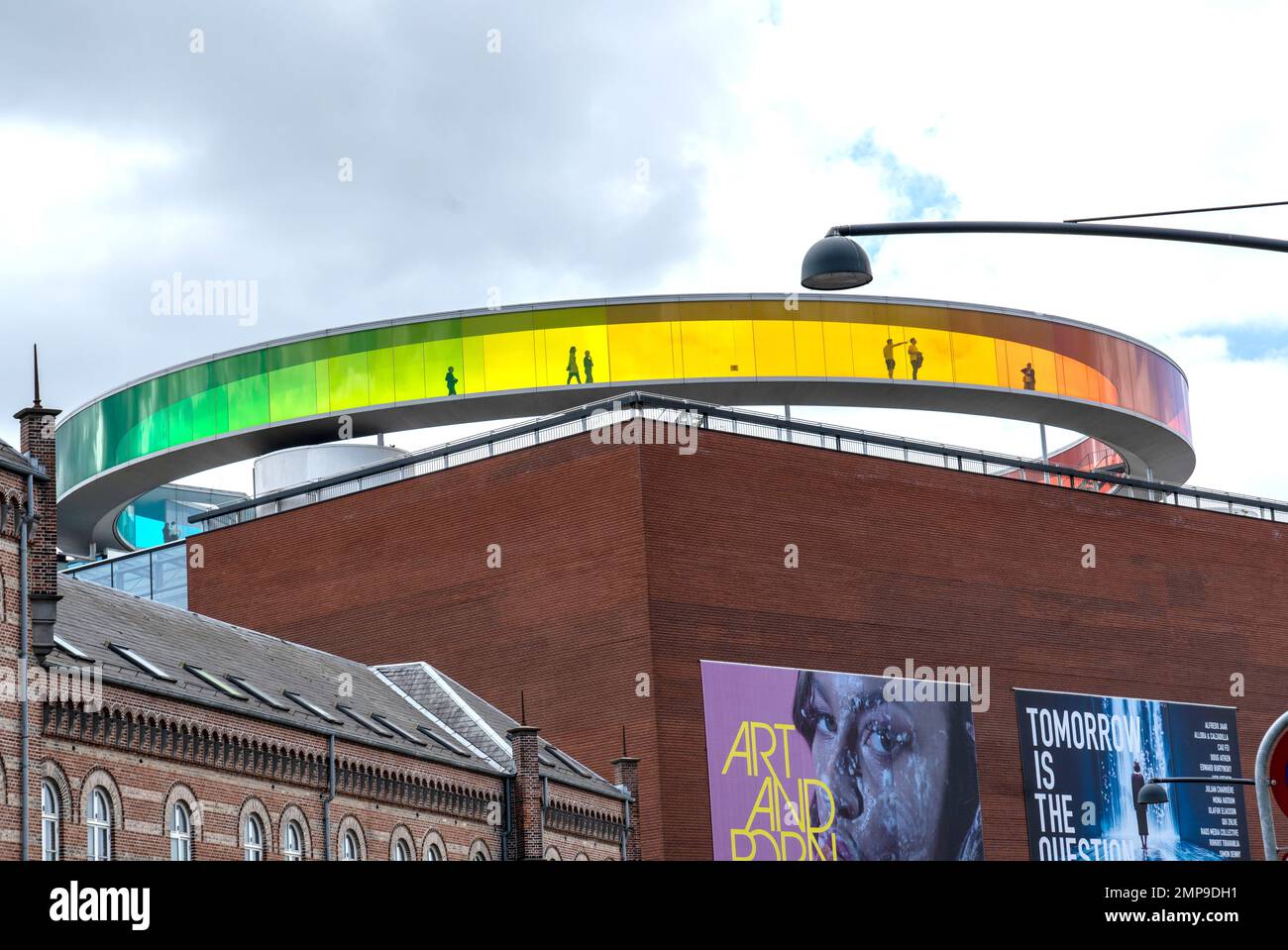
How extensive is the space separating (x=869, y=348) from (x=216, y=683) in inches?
896

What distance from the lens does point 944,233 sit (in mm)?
16156

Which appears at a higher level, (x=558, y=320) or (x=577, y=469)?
(x=558, y=320)

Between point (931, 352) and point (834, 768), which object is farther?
point (931, 352)

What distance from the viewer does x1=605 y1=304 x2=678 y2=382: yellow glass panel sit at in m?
50.8

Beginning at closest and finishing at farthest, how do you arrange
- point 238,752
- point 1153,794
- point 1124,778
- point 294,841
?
point 238,752 → point 1153,794 → point 294,841 → point 1124,778

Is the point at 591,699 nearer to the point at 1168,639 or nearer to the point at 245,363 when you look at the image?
the point at 245,363

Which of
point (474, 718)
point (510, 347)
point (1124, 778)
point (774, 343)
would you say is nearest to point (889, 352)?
point (774, 343)

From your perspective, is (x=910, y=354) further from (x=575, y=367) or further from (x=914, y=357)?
(x=575, y=367)

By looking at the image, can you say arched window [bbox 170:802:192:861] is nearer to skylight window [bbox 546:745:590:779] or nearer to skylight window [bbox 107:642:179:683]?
skylight window [bbox 107:642:179:683]

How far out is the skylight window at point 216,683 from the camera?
114ft

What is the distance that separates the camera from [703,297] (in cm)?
5109

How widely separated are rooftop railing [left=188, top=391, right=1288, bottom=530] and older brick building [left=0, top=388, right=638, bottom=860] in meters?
5.72
